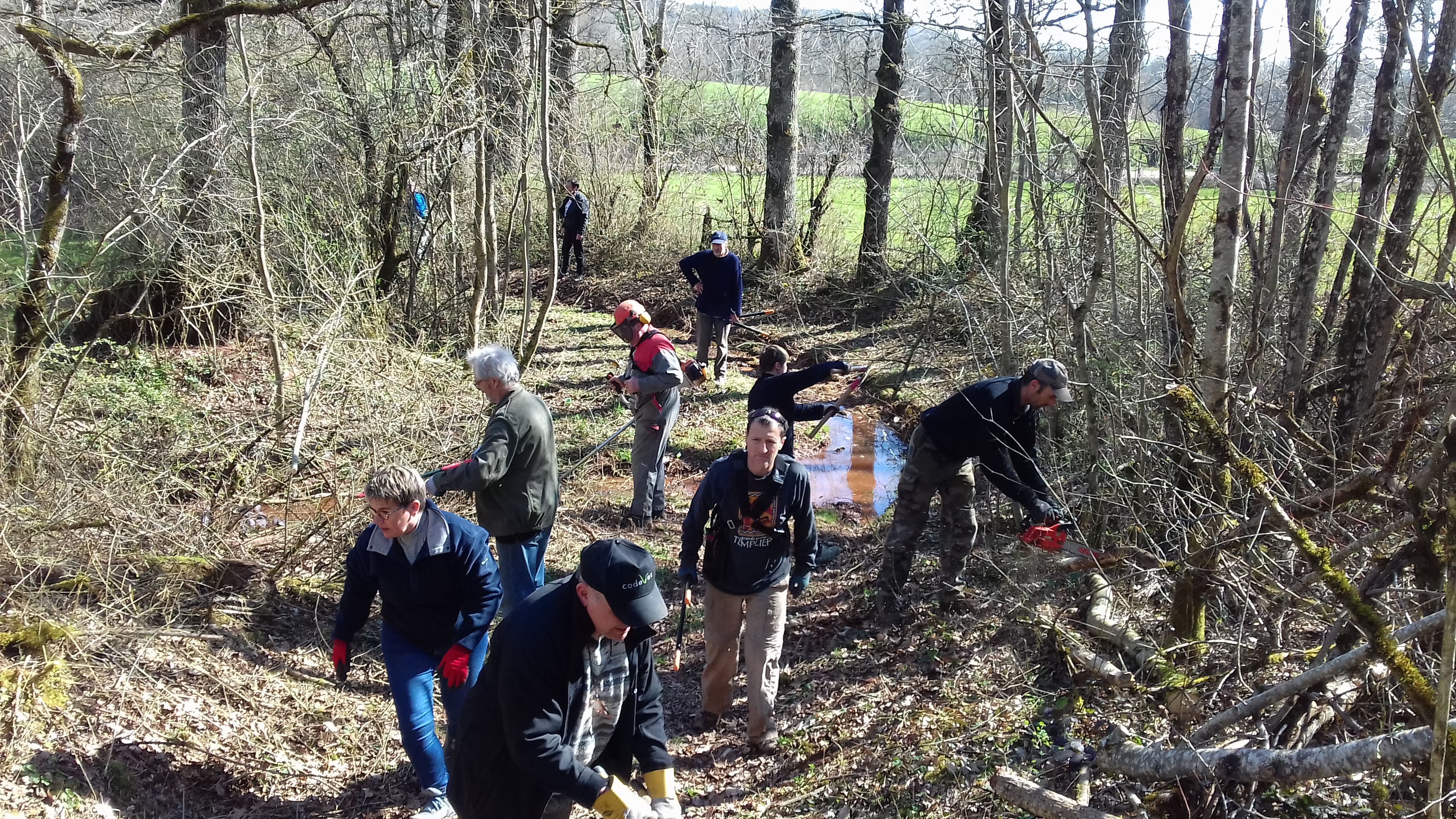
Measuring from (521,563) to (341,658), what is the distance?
129 cm

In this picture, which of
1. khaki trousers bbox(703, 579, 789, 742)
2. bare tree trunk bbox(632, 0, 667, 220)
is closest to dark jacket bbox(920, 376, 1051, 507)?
khaki trousers bbox(703, 579, 789, 742)

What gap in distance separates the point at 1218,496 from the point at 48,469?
6471mm

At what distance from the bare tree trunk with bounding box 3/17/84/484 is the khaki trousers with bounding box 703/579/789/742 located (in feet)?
13.6

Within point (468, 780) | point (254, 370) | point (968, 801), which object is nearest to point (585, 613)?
point (468, 780)

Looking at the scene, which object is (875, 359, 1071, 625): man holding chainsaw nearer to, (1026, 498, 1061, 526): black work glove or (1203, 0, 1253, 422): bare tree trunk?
(1026, 498, 1061, 526): black work glove

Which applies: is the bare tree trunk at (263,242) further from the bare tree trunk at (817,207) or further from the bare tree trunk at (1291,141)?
the bare tree trunk at (817,207)

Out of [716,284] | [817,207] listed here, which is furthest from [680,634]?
[817,207]

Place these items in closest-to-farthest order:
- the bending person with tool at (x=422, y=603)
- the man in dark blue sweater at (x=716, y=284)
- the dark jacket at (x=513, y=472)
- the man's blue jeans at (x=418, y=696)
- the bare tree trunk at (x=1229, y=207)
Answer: the bending person with tool at (x=422, y=603), the man's blue jeans at (x=418, y=696), the bare tree trunk at (x=1229, y=207), the dark jacket at (x=513, y=472), the man in dark blue sweater at (x=716, y=284)

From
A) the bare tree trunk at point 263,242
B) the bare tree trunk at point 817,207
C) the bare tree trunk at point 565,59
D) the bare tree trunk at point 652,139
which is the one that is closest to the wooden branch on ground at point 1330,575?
the bare tree trunk at point 263,242

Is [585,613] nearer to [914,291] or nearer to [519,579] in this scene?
[519,579]

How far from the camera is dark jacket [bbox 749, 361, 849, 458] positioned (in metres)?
6.87

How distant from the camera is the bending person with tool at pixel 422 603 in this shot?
13.6 feet

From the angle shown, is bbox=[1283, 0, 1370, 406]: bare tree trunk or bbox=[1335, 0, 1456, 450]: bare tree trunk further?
bbox=[1283, 0, 1370, 406]: bare tree trunk

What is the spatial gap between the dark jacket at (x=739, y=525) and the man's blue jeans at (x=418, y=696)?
1.23 meters
